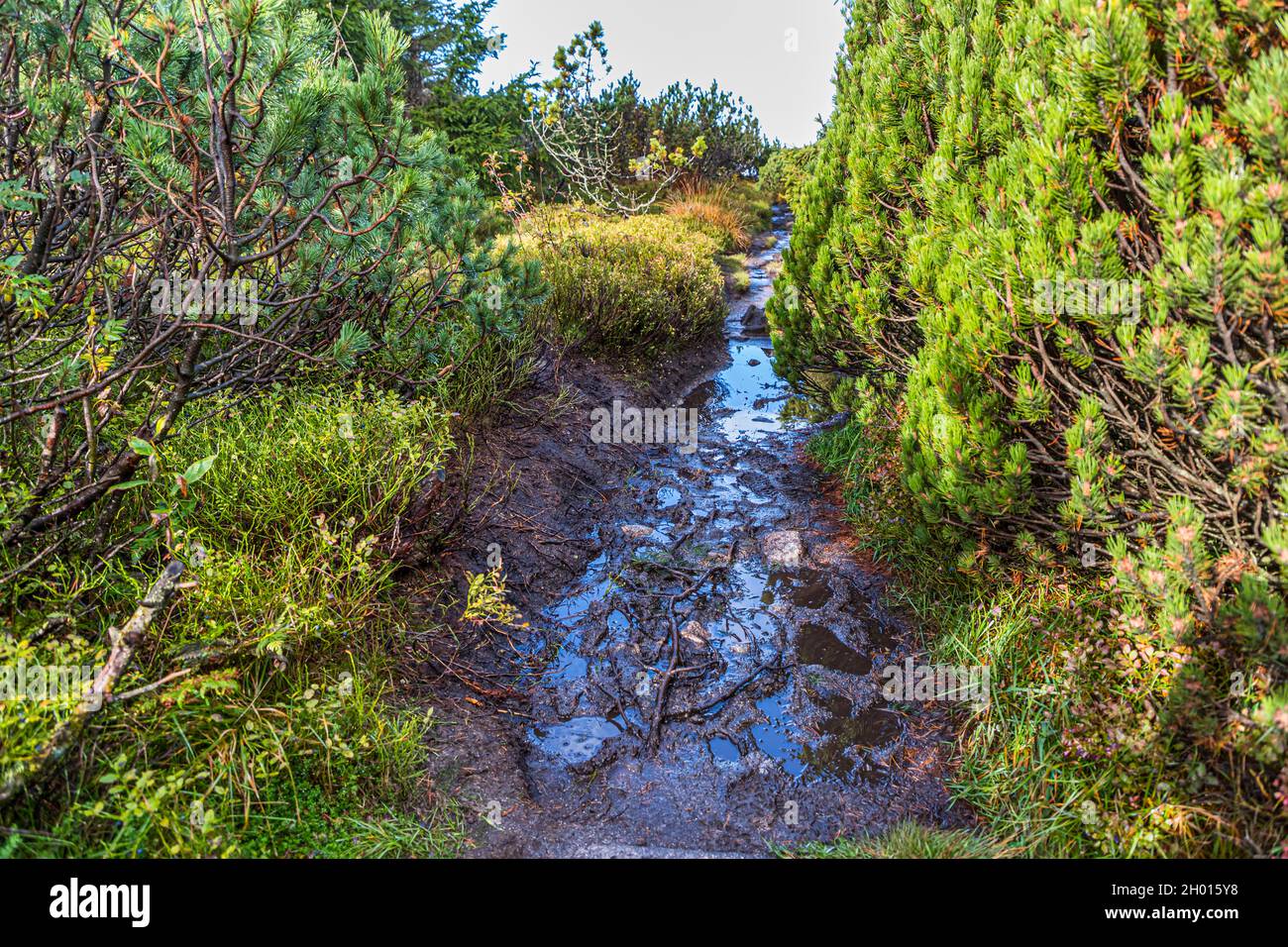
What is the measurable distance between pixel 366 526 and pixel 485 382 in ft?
7.92

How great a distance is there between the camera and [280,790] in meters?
3.04

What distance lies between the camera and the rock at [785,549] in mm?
5781

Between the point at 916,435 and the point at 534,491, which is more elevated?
the point at 916,435

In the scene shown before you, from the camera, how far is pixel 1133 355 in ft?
9.92

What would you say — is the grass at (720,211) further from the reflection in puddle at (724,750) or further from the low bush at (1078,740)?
the reflection in puddle at (724,750)

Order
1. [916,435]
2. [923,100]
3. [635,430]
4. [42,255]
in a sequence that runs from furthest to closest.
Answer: [635,430] < [923,100] < [916,435] < [42,255]
